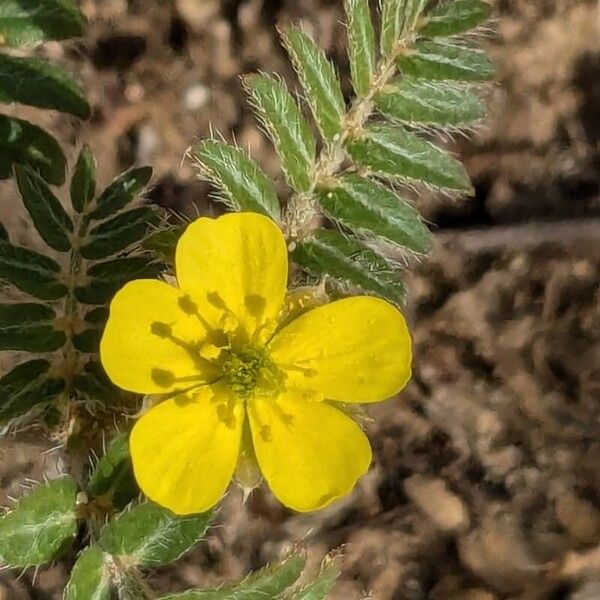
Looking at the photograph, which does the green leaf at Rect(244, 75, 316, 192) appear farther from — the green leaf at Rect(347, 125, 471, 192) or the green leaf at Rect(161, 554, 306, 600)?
the green leaf at Rect(161, 554, 306, 600)

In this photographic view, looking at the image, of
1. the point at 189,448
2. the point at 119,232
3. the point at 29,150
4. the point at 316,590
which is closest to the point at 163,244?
the point at 119,232

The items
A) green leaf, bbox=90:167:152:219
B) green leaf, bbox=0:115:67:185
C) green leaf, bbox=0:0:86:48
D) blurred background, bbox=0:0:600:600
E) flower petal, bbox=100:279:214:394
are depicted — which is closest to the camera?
flower petal, bbox=100:279:214:394

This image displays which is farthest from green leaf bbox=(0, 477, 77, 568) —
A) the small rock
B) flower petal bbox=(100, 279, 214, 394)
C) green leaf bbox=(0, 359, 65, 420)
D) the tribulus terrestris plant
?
the small rock

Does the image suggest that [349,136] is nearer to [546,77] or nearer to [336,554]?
[336,554]

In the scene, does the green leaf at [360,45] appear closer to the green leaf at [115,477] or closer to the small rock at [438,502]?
the green leaf at [115,477]

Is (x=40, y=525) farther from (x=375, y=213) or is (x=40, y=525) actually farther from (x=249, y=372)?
(x=375, y=213)
